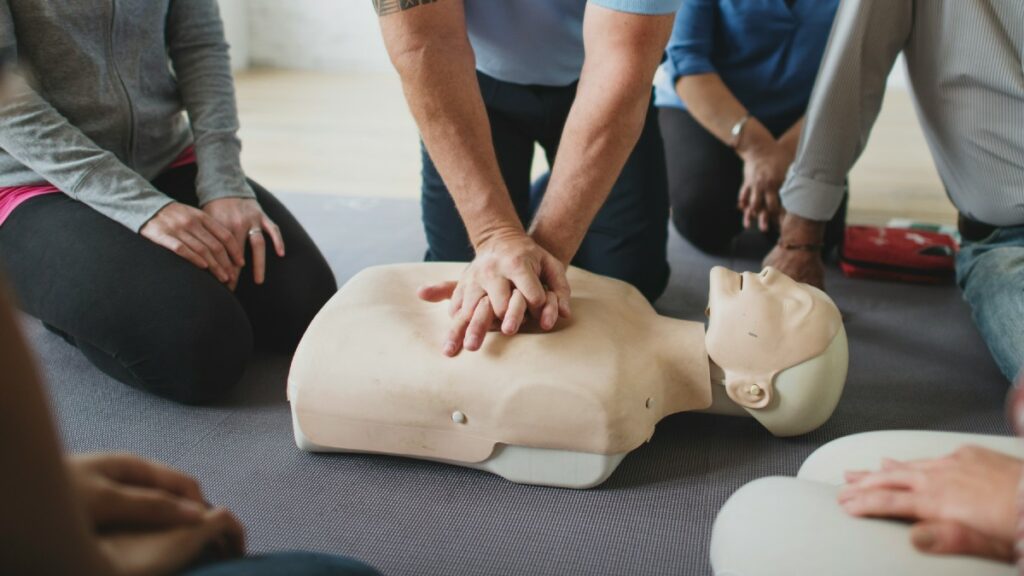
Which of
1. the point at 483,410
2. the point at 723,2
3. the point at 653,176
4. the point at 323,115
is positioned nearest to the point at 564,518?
the point at 483,410

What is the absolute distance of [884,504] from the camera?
2.84 ft

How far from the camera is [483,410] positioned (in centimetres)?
117

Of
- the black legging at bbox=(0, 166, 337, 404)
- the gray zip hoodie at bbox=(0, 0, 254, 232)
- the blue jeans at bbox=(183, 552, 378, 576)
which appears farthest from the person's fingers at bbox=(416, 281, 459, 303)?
the blue jeans at bbox=(183, 552, 378, 576)

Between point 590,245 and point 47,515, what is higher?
point 47,515

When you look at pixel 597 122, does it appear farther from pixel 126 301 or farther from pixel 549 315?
pixel 126 301

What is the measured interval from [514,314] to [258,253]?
0.59 meters

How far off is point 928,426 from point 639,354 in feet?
1.74

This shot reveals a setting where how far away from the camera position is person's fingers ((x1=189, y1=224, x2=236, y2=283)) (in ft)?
4.80

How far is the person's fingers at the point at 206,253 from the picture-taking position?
4.75ft

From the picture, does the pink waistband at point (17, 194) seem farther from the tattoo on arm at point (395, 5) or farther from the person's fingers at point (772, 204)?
the person's fingers at point (772, 204)

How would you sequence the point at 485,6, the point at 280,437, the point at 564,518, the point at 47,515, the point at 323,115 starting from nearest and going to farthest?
the point at 47,515 < the point at 564,518 < the point at 280,437 < the point at 485,6 < the point at 323,115

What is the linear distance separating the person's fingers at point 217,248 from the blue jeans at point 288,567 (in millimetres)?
842

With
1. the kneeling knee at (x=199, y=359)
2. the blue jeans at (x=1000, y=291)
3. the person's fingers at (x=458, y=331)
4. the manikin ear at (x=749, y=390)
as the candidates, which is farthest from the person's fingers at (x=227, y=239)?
the blue jeans at (x=1000, y=291)

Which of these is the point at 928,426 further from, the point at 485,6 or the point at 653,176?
the point at 485,6
